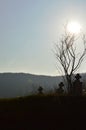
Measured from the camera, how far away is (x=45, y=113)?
1320 cm

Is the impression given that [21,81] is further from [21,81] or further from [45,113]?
[45,113]

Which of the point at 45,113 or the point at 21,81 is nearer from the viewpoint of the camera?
the point at 45,113

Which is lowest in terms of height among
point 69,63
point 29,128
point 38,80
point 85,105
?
point 29,128

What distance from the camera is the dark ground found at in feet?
42.5

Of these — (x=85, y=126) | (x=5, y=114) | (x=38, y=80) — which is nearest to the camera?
(x=85, y=126)

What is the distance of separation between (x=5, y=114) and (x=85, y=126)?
317 cm

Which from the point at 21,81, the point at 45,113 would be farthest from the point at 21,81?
the point at 45,113

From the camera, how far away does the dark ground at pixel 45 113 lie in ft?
42.5

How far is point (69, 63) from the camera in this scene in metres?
33.7

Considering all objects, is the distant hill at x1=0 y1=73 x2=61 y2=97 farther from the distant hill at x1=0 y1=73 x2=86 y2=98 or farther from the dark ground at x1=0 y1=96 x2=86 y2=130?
the dark ground at x1=0 y1=96 x2=86 y2=130

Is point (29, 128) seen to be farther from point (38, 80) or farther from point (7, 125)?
point (38, 80)

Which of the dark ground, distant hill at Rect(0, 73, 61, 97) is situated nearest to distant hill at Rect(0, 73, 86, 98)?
distant hill at Rect(0, 73, 61, 97)

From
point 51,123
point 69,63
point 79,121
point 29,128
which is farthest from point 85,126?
point 69,63

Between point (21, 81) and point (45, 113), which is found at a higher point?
point (21, 81)
